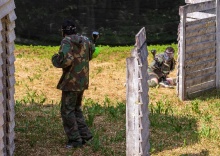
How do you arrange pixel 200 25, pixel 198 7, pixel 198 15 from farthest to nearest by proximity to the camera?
1. pixel 198 15
2. pixel 200 25
3. pixel 198 7

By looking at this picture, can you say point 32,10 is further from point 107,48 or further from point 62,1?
point 107,48

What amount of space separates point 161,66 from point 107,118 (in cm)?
344

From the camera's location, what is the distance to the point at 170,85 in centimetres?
1473

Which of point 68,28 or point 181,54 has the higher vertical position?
point 68,28

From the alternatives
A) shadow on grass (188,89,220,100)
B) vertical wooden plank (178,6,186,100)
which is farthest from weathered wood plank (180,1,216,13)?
shadow on grass (188,89,220,100)

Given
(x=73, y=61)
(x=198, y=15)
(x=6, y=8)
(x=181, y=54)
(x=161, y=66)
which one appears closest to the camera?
(x=6, y=8)

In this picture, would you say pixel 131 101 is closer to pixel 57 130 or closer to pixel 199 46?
pixel 57 130

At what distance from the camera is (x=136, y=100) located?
790 cm

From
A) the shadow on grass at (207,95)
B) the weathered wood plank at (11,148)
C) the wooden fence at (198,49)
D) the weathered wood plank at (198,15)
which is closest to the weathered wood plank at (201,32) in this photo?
the wooden fence at (198,49)

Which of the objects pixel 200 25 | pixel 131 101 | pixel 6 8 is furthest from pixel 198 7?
pixel 131 101

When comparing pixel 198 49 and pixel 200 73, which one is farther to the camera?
pixel 200 73

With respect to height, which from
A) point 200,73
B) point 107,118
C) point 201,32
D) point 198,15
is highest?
point 198,15

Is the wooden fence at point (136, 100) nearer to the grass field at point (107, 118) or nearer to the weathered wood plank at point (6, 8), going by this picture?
the grass field at point (107, 118)

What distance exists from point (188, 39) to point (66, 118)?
440 centimetres
